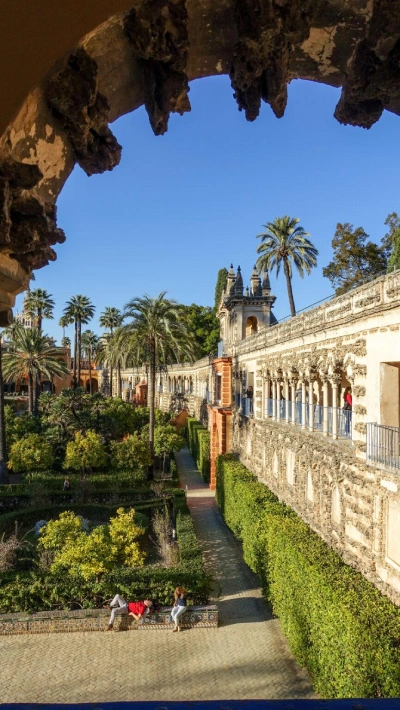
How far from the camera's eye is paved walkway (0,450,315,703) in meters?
12.0

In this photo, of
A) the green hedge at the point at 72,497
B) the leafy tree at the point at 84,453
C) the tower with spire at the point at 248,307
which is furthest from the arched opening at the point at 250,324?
the green hedge at the point at 72,497

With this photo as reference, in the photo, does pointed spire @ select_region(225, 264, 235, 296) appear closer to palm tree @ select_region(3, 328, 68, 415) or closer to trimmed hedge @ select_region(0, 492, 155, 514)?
trimmed hedge @ select_region(0, 492, 155, 514)

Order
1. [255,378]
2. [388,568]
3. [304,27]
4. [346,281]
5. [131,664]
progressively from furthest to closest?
[346,281] < [255,378] < [131,664] < [388,568] < [304,27]

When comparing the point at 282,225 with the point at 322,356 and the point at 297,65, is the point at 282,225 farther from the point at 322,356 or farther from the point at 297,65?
the point at 297,65

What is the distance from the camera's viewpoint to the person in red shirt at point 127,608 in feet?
50.5

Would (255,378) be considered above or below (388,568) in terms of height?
above

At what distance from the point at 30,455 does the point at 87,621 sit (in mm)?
17288

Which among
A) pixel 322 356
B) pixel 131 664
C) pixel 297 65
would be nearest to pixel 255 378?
pixel 322 356

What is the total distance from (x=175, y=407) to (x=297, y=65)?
201 ft

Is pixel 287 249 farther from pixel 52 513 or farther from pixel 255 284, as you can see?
pixel 52 513

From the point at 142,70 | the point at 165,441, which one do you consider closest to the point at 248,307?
the point at 165,441

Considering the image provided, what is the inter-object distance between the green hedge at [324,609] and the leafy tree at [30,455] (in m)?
16.8

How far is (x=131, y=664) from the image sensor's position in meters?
13.3

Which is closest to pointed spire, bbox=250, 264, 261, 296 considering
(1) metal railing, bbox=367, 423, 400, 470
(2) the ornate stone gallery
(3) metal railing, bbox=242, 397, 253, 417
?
(2) the ornate stone gallery
